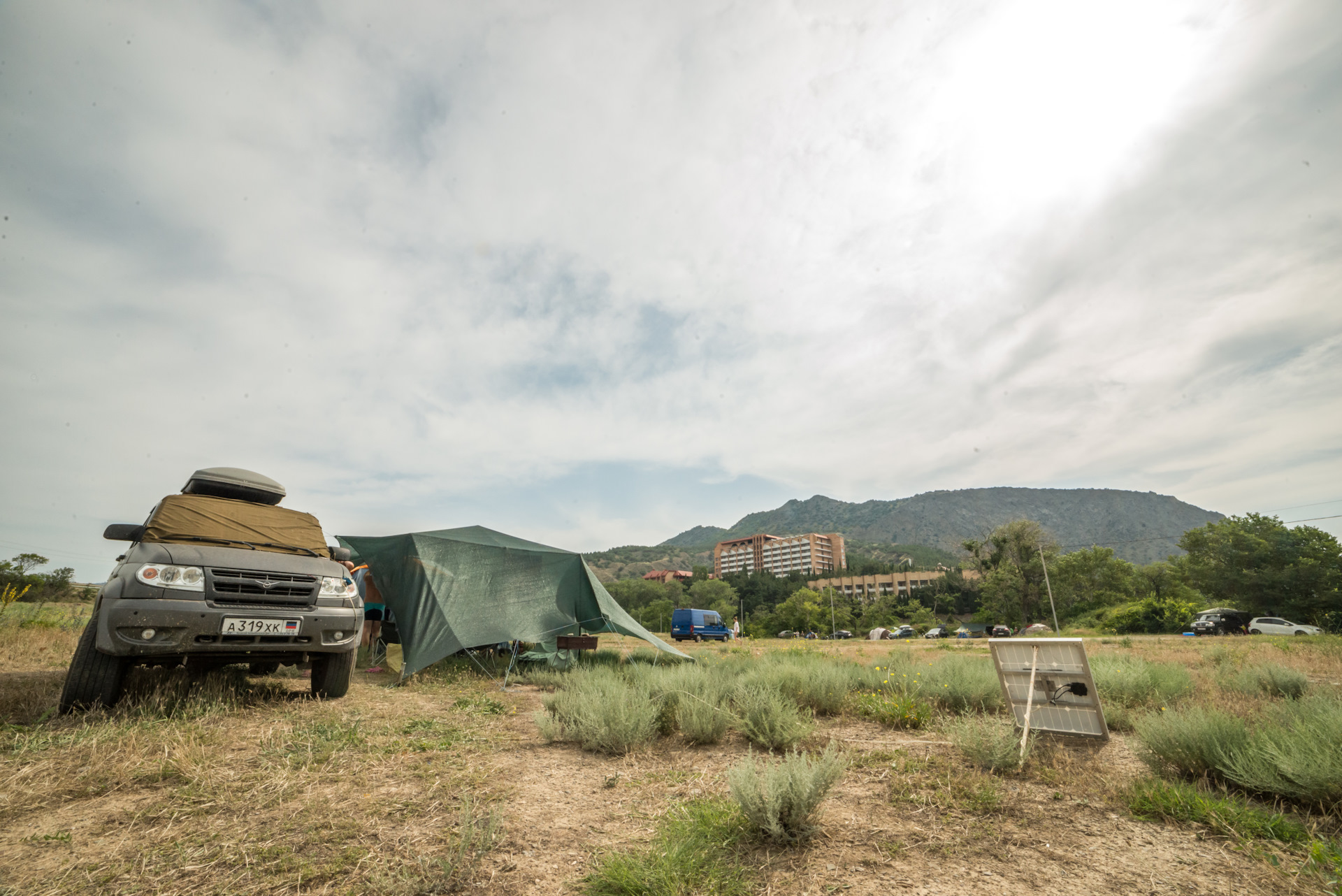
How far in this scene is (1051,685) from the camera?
202 inches

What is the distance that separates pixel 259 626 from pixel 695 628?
95.2 ft

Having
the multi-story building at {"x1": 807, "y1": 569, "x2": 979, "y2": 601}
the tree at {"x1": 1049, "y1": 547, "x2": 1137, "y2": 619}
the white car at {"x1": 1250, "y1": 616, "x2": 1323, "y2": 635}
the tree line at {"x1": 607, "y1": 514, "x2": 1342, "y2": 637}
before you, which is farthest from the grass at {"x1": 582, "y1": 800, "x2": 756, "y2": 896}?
the multi-story building at {"x1": 807, "y1": 569, "x2": 979, "y2": 601}

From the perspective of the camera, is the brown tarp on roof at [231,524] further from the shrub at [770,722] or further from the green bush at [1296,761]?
the green bush at [1296,761]

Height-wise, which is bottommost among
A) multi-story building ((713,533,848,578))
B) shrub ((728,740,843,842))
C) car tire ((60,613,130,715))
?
shrub ((728,740,843,842))

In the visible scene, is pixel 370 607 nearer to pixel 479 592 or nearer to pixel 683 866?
pixel 479 592

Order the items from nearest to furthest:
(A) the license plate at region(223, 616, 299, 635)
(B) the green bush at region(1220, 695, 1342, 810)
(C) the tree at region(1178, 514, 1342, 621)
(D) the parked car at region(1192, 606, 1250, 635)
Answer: (B) the green bush at region(1220, 695, 1342, 810)
(A) the license plate at region(223, 616, 299, 635)
(D) the parked car at region(1192, 606, 1250, 635)
(C) the tree at region(1178, 514, 1342, 621)

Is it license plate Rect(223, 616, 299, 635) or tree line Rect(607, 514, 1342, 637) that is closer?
license plate Rect(223, 616, 299, 635)

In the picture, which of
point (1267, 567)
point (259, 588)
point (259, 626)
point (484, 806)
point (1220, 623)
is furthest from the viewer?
point (1267, 567)

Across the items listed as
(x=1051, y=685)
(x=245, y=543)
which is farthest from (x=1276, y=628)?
(x=245, y=543)

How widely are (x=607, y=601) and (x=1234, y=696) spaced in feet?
28.9

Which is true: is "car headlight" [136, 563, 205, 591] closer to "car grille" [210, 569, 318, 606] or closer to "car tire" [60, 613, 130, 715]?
"car grille" [210, 569, 318, 606]

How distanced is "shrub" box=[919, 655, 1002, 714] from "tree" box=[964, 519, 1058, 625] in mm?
59430

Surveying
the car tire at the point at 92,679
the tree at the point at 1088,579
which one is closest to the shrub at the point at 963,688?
the car tire at the point at 92,679

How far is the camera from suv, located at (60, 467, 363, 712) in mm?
4699
